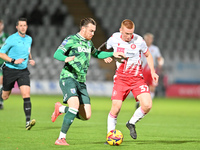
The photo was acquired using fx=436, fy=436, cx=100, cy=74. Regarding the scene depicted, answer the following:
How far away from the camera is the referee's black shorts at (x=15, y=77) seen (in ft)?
29.3

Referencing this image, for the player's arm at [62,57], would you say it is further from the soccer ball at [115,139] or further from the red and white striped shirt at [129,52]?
the soccer ball at [115,139]

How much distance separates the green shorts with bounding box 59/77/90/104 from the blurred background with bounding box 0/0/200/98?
583 inches

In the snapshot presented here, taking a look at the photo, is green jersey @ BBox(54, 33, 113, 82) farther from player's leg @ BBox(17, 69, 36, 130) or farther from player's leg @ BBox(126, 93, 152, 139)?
player's leg @ BBox(17, 69, 36, 130)

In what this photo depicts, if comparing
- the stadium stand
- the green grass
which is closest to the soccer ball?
the green grass

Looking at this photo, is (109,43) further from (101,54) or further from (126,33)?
(126,33)

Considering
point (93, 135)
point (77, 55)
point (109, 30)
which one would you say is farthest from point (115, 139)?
point (109, 30)

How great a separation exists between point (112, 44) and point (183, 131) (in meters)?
2.69

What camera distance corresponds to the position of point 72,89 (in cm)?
684

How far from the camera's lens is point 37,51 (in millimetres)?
25031

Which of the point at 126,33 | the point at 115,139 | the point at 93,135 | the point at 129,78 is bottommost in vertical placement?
the point at 93,135

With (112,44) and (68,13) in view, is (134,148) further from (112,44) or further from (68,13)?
(68,13)

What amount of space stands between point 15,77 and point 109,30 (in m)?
17.8

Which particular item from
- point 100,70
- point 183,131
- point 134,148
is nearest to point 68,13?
point 100,70

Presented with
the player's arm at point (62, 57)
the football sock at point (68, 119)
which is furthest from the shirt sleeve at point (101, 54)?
the football sock at point (68, 119)
